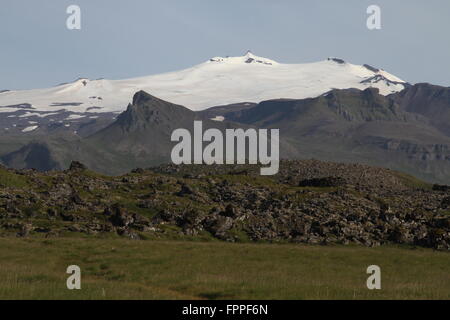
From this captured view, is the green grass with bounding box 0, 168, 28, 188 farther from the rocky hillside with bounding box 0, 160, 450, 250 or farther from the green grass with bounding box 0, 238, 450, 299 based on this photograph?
the green grass with bounding box 0, 238, 450, 299

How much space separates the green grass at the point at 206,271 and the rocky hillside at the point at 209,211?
632 inches

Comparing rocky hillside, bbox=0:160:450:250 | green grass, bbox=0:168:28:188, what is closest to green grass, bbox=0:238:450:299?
rocky hillside, bbox=0:160:450:250

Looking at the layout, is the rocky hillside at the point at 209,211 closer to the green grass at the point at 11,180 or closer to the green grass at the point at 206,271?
the green grass at the point at 11,180

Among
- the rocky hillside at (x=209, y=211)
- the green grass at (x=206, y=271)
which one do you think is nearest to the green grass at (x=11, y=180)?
the rocky hillside at (x=209, y=211)

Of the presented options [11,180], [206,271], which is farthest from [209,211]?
[206,271]

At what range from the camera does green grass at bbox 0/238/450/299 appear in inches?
1387

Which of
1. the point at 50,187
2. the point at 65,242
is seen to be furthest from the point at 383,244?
the point at 50,187

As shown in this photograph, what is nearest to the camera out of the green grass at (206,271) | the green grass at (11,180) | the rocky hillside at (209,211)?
the green grass at (206,271)

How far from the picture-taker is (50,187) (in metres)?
109

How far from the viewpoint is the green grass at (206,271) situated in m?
35.2

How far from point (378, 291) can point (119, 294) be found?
1464 cm

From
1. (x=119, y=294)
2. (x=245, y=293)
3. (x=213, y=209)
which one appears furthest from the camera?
(x=213, y=209)

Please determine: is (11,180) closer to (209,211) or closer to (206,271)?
(209,211)
